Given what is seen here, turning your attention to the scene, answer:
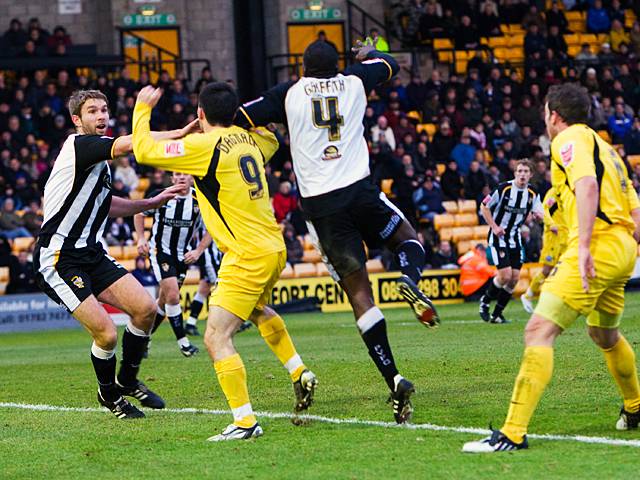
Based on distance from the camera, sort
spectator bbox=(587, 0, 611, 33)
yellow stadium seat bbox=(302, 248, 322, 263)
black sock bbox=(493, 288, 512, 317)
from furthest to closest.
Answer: spectator bbox=(587, 0, 611, 33) → yellow stadium seat bbox=(302, 248, 322, 263) → black sock bbox=(493, 288, 512, 317)

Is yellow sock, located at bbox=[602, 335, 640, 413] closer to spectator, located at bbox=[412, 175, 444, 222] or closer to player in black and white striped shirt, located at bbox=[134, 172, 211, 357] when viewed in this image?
player in black and white striped shirt, located at bbox=[134, 172, 211, 357]

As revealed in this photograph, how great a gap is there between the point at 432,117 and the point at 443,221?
14.1ft

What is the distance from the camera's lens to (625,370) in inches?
313

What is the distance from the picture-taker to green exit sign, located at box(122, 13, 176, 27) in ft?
110

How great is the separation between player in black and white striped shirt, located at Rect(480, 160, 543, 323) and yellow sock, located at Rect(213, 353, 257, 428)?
11260mm

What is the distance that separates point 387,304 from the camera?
2583 centimetres

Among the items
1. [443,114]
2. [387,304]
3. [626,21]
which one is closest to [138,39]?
[443,114]

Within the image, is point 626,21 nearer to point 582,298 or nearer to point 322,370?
point 322,370

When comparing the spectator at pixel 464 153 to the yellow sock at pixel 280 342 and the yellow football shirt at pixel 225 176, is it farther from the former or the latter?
the yellow football shirt at pixel 225 176

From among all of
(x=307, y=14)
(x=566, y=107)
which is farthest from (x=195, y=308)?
(x=307, y=14)

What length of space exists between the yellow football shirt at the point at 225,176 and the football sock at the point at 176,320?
24.7 feet

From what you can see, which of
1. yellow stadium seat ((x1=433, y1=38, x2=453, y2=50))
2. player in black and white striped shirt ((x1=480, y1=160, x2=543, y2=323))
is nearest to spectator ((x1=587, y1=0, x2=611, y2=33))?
yellow stadium seat ((x1=433, y1=38, x2=453, y2=50))

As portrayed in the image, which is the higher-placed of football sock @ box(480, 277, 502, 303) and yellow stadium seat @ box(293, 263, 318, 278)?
football sock @ box(480, 277, 502, 303)

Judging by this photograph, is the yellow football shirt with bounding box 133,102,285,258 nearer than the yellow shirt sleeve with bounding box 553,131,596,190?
No
